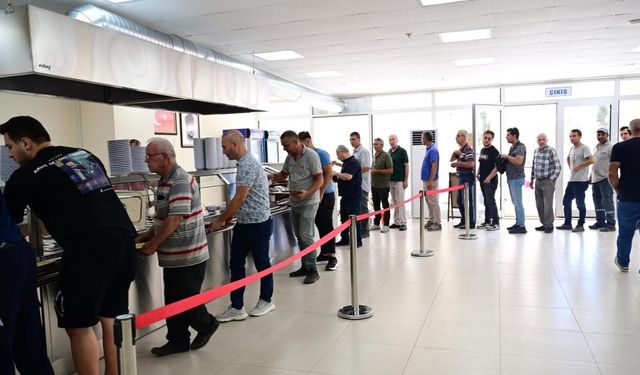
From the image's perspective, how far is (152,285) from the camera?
3.67 meters

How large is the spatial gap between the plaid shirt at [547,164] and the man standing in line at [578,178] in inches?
18.0

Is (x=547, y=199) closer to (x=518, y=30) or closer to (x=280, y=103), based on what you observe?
(x=518, y=30)

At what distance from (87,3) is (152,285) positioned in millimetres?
A: 3020

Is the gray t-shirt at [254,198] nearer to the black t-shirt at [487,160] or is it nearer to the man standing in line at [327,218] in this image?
the man standing in line at [327,218]

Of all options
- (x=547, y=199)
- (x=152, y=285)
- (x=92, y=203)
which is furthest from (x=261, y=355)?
(x=547, y=199)

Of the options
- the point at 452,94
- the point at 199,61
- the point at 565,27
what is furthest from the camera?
the point at 452,94

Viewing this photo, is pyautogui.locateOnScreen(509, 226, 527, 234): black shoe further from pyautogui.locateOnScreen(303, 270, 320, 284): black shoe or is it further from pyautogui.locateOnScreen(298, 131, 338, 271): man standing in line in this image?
pyautogui.locateOnScreen(303, 270, 320, 284): black shoe

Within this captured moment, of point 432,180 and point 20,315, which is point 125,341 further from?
point 432,180

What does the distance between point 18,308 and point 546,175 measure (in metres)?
7.10

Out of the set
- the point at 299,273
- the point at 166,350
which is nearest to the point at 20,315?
the point at 166,350

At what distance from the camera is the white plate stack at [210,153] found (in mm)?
4914

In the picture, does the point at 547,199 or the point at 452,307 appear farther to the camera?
the point at 547,199

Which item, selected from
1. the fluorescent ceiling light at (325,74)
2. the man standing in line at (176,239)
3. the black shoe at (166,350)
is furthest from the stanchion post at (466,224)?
the black shoe at (166,350)

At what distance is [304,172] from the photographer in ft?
15.6
